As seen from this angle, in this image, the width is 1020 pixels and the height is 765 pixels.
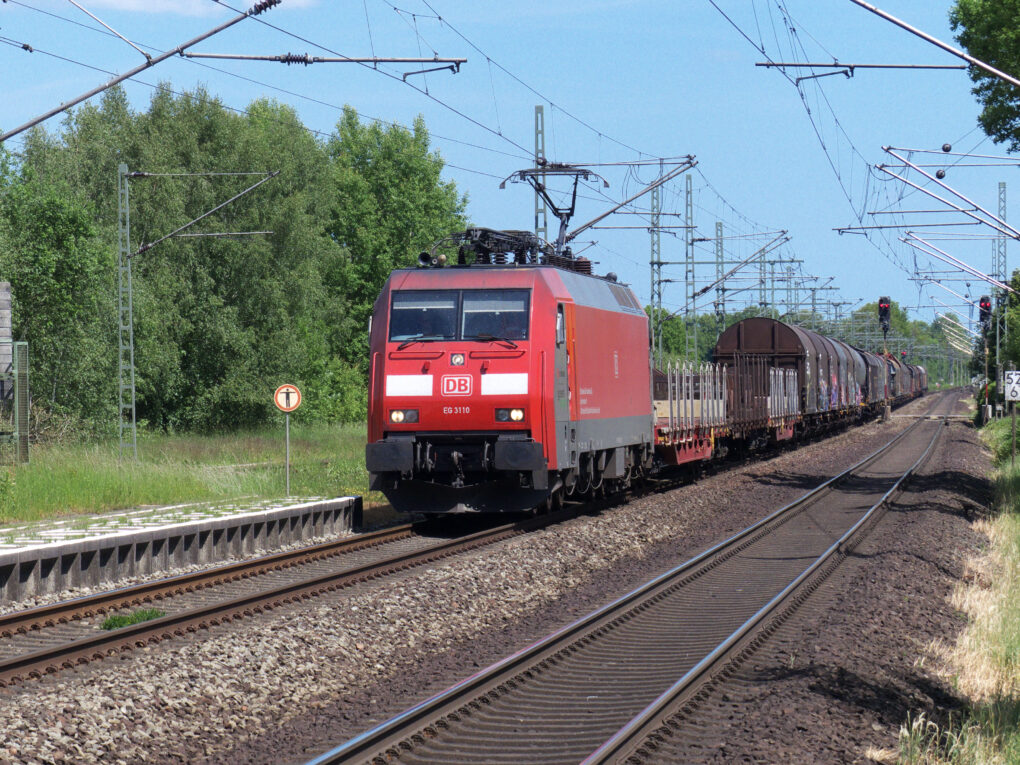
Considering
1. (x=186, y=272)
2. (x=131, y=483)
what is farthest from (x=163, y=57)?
(x=186, y=272)

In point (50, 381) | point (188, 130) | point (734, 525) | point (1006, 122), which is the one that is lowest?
point (734, 525)

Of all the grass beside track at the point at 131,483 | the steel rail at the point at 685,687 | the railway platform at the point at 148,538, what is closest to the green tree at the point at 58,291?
the grass beside track at the point at 131,483

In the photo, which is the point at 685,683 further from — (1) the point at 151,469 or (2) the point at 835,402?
(2) the point at 835,402

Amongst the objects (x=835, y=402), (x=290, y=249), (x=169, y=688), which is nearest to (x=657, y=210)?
(x=835, y=402)

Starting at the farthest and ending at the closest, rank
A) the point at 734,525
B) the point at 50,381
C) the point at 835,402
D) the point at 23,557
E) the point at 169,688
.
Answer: the point at 835,402, the point at 50,381, the point at 734,525, the point at 23,557, the point at 169,688

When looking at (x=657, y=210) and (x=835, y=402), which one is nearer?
(x=657, y=210)

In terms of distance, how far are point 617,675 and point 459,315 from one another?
8198 millimetres

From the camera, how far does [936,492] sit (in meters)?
24.2

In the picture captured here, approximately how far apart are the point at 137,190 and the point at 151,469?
26244 mm

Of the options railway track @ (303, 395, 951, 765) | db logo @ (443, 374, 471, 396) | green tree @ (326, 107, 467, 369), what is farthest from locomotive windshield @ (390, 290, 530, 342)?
green tree @ (326, 107, 467, 369)

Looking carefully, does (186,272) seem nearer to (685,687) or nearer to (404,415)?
(404,415)

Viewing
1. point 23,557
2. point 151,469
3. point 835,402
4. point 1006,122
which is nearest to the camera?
point 23,557

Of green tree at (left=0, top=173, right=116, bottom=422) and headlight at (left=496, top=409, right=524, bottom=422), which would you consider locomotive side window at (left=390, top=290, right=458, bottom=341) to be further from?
green tree at (left=0, top=173, right=116, bottom=422)

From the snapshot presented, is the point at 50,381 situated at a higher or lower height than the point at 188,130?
lower
